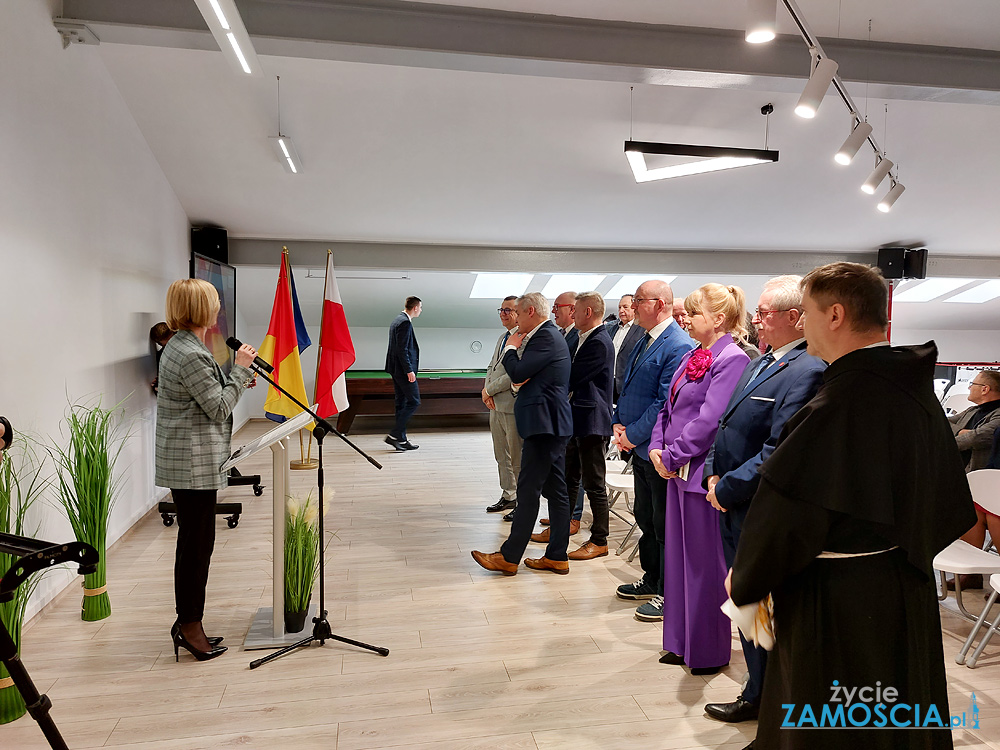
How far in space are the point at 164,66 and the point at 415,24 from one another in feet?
6.44

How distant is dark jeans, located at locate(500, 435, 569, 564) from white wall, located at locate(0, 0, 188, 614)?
2.34 meters

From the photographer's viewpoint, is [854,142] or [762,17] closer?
[762,17]

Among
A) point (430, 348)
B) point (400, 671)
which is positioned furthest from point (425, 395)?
point (400, 671)

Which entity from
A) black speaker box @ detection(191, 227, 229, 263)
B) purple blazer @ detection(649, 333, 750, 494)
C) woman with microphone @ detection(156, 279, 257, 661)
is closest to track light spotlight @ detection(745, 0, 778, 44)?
purple blazer @ detection(649, 333, 750, 494)

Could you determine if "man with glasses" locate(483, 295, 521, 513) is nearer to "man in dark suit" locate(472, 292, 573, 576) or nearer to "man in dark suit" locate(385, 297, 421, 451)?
"man in dark suit" locate(472, 292, 573, 576)

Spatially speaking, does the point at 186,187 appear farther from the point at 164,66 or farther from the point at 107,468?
the point at 107,468

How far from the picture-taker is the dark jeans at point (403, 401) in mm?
7953

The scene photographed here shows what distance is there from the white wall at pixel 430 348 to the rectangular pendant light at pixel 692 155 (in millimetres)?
6473

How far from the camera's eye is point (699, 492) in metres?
2.62

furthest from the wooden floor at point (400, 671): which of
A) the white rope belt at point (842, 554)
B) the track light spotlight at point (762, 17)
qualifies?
the track light spotlight at point (762, 17)

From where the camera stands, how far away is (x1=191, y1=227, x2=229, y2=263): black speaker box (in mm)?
6809

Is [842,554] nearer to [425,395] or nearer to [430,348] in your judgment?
[425,395]

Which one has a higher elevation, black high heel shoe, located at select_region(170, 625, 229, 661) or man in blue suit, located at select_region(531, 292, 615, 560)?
man in blue suit, located at select_region(531, 292, 615, 560)

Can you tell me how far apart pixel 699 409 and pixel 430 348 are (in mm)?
8568
